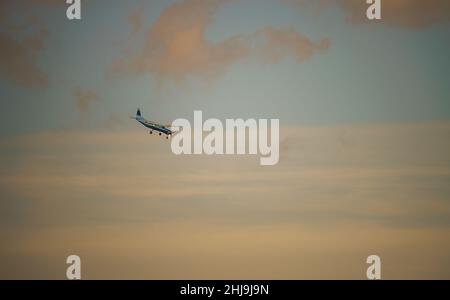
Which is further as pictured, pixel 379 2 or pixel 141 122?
pixel 141 122

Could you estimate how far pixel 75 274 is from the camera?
9038cm
